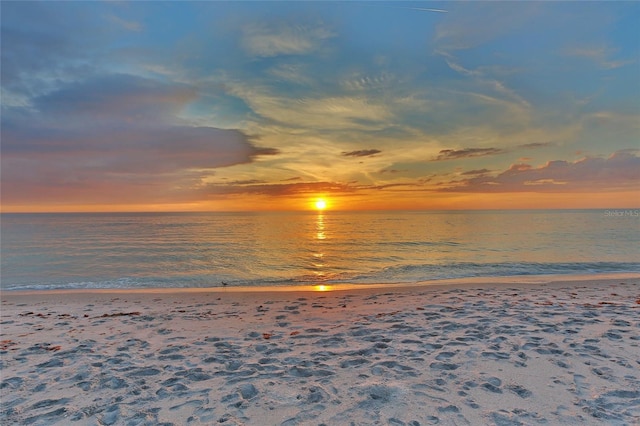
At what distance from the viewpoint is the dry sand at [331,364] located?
4.22 m

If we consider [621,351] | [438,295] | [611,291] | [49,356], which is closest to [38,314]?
[49,356]

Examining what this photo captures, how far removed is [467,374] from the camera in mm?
5059

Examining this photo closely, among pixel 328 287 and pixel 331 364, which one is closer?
pixel 331 364

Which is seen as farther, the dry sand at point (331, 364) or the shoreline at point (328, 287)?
the shoreline at point (328, 287)

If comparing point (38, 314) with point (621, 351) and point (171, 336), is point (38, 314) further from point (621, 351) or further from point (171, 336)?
point (621, 351)

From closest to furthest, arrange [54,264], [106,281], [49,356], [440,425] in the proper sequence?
[440,425] → [49,356] → [106,281] → [54,264]

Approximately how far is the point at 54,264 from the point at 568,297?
26686 mm

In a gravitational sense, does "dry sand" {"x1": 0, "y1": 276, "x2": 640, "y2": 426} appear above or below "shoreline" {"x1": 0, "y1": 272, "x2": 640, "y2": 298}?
above

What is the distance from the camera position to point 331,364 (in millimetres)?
5570

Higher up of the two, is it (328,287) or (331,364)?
(331,364)

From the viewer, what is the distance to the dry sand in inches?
166

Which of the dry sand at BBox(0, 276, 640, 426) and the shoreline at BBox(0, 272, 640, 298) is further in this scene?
the shoreline at BBox(0, 272, 640, 298)

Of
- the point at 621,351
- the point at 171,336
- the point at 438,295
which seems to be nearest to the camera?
the point at 621,351

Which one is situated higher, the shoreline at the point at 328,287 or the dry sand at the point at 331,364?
the dry sand at the point at 331,364
